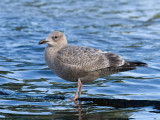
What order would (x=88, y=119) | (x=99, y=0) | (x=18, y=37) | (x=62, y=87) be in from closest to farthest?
(x=88, y=119), (x=62, y=87), (x=18, y=37), (x=99, y=0)

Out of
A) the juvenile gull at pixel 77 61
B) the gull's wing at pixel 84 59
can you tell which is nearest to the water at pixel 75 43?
the juvenile gull at pixel 77 61

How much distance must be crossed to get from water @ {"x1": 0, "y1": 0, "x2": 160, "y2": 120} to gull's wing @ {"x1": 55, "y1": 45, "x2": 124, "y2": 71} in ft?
2.05

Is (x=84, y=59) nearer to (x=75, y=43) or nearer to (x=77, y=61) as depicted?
(x=77, y=61)

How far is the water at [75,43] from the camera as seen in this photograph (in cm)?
706

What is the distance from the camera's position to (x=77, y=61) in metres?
7.66

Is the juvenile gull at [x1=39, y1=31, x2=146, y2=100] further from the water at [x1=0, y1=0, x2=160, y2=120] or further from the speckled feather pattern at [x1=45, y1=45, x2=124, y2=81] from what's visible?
the water at [x1=0, y1=0, x2=160, y2=120]

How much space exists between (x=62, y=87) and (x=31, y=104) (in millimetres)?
1608

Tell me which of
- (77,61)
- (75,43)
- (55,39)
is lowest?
(77,61)

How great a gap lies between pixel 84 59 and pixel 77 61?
0.47 feet

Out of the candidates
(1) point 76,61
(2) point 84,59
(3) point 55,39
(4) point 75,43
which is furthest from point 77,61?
(4) point 75,43

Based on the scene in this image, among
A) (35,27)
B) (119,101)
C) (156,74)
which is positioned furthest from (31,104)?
(35,27)

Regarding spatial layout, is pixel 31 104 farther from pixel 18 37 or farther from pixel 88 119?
pixel 18 37

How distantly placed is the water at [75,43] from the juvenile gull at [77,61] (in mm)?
482

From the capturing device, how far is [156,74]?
9992 millimetres
